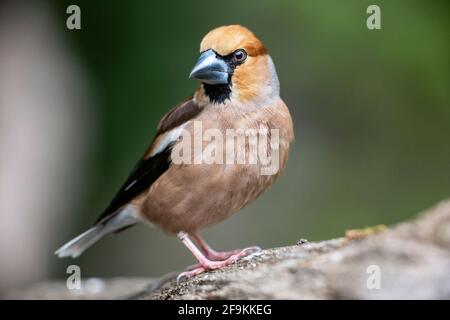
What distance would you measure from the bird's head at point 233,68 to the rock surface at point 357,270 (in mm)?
1239

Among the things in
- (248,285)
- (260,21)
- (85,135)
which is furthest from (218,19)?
(248,285)

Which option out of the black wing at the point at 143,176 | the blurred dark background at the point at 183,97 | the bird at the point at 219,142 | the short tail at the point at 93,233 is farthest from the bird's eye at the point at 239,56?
the blurred dark background at the point at 183,97

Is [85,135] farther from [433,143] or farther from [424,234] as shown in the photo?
[424,234]

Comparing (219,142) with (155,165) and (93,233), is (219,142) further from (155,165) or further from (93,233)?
(93,233)

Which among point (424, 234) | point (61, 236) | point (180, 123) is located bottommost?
point (61, 236)

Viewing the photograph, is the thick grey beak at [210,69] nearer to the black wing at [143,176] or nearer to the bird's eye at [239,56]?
the bird's eye at [239,56]

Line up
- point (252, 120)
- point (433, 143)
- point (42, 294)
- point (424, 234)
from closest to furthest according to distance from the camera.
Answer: point (424, 234), point (252, 120), point (42, 294), point (433, 143)

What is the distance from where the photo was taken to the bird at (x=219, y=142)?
4621 millimetres

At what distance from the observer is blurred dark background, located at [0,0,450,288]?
27.4 ft

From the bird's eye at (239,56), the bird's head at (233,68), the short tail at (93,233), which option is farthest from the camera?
the short tail at (93,233)

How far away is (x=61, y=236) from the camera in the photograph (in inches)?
360

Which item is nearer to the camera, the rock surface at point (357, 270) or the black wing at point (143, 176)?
the rock surface at point (357, 270)

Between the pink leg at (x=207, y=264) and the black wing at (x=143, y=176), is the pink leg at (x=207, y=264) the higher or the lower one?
the lower one

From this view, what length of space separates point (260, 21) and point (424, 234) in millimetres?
5936
